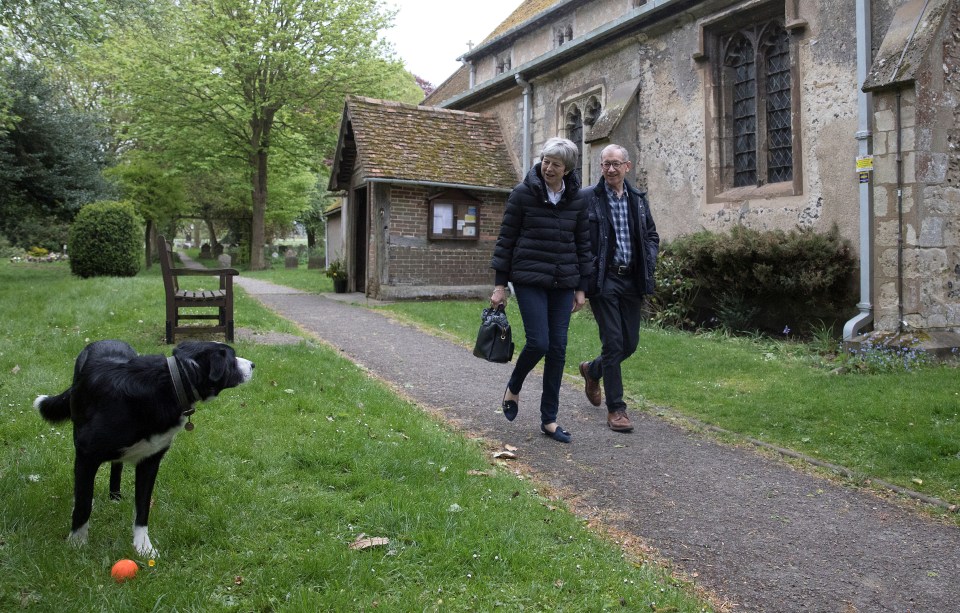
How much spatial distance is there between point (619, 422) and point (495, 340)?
1294 millimetres

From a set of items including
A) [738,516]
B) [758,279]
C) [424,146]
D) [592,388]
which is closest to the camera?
[738,516]

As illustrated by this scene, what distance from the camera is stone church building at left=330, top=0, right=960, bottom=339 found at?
8500mm

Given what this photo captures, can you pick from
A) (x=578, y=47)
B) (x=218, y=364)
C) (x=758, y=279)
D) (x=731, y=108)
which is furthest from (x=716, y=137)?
(x=218, y=364)

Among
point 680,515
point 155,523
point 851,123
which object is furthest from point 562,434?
point 851,123

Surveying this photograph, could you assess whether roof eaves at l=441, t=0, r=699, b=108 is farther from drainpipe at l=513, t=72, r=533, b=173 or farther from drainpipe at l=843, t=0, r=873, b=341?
drainpipe at l=843, t=0, r=873, b=341

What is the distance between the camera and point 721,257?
1087cm

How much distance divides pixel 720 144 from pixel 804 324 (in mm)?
3402

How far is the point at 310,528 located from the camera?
11.1 ft

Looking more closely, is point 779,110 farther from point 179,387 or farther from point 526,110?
point 179,387

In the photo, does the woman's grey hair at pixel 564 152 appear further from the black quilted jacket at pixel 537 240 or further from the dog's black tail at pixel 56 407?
the dog's black tail at pixel 56 407

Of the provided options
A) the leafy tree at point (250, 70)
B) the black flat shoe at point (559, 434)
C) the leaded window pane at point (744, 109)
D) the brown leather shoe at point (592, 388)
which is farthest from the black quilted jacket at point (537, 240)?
the leafy tree at point (250, 70)

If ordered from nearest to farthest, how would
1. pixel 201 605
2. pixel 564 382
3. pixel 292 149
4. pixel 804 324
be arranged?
pixel 201 605 < pixel 564 382 < pixel 804 324 < pixel 292 149

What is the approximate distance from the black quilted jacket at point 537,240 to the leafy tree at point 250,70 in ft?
70.9

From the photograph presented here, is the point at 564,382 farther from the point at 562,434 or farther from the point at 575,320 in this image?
the point at 575,320
